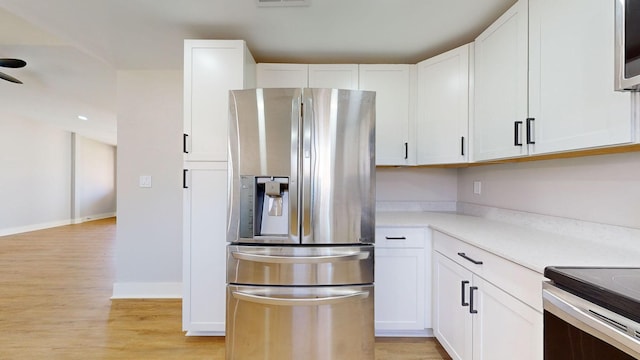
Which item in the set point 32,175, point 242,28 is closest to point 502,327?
point 242,28

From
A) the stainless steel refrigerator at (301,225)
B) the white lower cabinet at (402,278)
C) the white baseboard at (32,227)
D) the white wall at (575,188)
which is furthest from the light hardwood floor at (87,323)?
the white baseboard at (32,227)

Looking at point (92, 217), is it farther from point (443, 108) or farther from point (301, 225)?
point (443, 108)

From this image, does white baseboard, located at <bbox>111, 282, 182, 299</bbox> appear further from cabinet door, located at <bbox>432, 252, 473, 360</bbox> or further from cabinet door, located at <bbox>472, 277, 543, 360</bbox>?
cabinet door, located at <bbox>472, 277, 543, 360</bbox>

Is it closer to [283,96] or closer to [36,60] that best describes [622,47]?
[283,96]

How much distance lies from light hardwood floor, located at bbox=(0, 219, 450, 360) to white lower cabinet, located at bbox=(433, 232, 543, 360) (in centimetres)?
38

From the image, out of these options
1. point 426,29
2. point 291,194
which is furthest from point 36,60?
point 426,29

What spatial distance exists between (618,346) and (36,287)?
15.1 ft

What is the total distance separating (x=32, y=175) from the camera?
6469mm

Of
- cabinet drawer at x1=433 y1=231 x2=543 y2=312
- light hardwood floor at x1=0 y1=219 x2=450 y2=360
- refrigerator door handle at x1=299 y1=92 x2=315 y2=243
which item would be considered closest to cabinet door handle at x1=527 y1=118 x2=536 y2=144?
cabinet drawer at x1=433 y1=231 x2=543 y2=312

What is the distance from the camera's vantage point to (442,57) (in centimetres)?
238

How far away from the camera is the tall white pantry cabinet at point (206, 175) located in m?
2.14

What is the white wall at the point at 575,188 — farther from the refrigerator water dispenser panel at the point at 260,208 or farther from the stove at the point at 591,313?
the refrigerator water dispenser panel at the point at 260,208

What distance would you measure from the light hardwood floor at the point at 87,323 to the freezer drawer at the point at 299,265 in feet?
2.31

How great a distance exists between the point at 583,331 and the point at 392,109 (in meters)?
2.03
